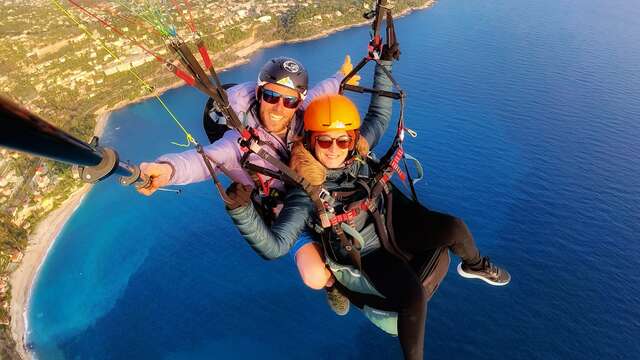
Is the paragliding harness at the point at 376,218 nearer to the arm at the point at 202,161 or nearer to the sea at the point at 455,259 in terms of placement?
the arm at the point at 202,161

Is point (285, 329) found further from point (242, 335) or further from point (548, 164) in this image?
point (548, 164)

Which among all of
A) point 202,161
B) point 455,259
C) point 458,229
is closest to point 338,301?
point 458,229

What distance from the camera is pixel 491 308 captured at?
26.9 m

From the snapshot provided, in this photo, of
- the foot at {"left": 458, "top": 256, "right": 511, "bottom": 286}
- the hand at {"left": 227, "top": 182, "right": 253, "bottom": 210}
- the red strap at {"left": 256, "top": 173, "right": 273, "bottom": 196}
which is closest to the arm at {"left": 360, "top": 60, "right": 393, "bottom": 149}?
the red strap at {"left": 256, "top": 173, "right": 273, "bottom": 196}

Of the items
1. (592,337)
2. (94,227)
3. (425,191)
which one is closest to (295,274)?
(425,191)

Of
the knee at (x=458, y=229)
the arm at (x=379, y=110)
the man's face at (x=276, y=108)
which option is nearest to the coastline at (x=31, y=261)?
the man's face at (x=276, y=108)

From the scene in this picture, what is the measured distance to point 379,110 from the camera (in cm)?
448

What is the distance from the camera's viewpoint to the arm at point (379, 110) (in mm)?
4352

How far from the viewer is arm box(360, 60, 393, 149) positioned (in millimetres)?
4352

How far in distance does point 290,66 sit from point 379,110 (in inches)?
46.0

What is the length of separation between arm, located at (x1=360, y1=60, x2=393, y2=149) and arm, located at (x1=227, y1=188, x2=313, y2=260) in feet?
4.43

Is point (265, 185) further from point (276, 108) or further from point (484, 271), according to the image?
point (484, 271)

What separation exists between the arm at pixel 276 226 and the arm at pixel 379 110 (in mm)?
1351

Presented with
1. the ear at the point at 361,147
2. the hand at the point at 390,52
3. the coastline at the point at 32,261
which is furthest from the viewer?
the coastline at the point at 32,261
